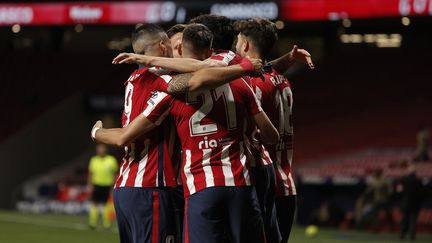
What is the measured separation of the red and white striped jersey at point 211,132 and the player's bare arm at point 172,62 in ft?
0.55

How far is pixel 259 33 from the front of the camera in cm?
735

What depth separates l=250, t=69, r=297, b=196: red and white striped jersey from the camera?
25.0 feet

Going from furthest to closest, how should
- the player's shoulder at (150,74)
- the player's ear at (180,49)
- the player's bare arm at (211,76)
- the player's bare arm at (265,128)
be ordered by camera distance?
1. the player's ear at (180,49)
2. the player's shoulder at (150,74)
3. the player's bare arm at (265,128)
4. the player's bare arm at (211,76)

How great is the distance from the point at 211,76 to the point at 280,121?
160cm

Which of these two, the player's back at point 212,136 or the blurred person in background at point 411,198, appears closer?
the player's back at point 212,136

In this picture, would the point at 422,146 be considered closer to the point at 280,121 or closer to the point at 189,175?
the point at 280,121

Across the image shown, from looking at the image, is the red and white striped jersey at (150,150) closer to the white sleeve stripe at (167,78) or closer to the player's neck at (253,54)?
the white sleeve stripe at (167,78)

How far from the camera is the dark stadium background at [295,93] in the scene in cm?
2817

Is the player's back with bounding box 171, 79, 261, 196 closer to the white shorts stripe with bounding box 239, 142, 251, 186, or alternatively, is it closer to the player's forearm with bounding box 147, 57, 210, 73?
the white shorts stripe with bounding box 239, 142, 251, 186

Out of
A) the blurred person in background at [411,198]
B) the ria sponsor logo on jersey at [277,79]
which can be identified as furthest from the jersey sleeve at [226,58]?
the blurred person in background at [411,198]

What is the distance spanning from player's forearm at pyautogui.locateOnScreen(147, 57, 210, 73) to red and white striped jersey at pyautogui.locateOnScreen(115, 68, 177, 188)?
0.78 feet

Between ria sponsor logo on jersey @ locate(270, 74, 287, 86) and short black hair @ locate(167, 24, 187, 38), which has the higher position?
short black hair @ locate(167, 24, 187, 38)

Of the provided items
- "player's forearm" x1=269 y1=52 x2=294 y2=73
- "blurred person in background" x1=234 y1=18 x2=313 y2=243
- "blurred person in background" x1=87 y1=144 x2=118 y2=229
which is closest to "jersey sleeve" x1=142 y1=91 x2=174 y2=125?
"blurred person in background" x1=234 y1=18 x2=313 y2=243

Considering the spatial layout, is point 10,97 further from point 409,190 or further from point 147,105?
point 147,105
